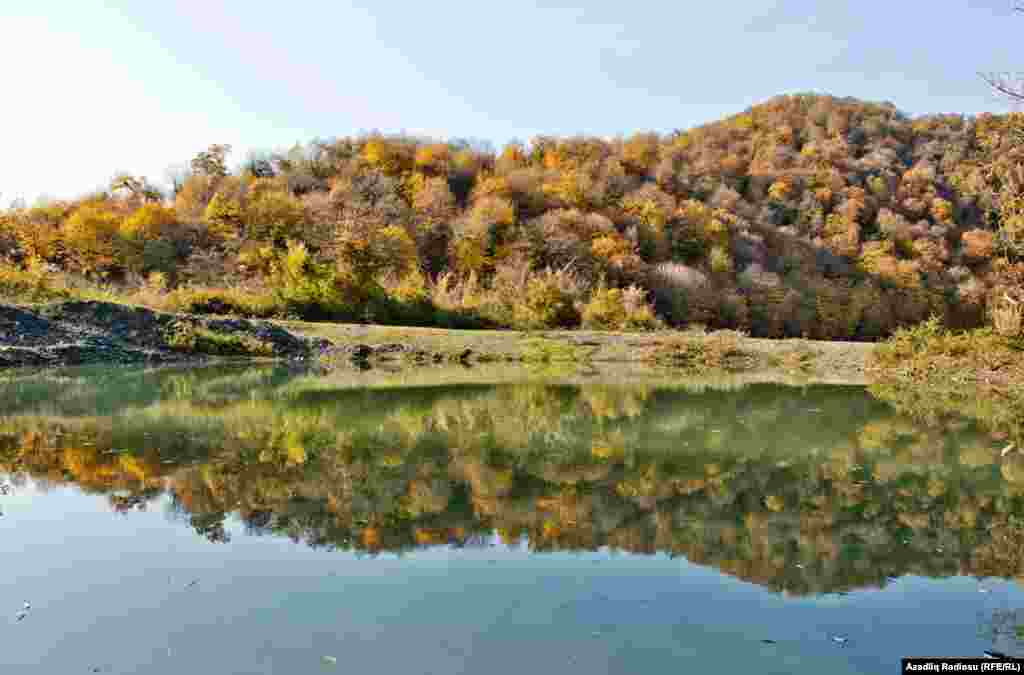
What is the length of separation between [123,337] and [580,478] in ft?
70.5

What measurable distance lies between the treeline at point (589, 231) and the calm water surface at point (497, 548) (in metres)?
17.9

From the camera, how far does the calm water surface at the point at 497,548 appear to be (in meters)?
4.16

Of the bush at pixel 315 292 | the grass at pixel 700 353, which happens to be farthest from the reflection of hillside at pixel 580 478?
the bush at pixel 315 292

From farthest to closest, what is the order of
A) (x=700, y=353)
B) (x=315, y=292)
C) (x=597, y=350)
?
(x=315, y=292)
(x=597, y=350)
(x=700, y=353)

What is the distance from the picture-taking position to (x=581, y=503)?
7.20m

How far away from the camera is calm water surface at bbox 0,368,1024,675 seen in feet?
13.6

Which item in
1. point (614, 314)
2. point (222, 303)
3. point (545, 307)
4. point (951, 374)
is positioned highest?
point (222, 303)

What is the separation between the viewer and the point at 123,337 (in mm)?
25172

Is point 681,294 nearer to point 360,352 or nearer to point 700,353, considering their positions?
point 700,353

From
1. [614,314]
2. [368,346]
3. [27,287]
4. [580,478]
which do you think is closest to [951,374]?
[614,314]

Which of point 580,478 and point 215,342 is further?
point 215,342

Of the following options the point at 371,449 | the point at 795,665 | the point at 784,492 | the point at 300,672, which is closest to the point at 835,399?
the point at 784,492

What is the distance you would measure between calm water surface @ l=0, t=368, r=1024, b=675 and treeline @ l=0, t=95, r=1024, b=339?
58.8 ft

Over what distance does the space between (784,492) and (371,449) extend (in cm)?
484
